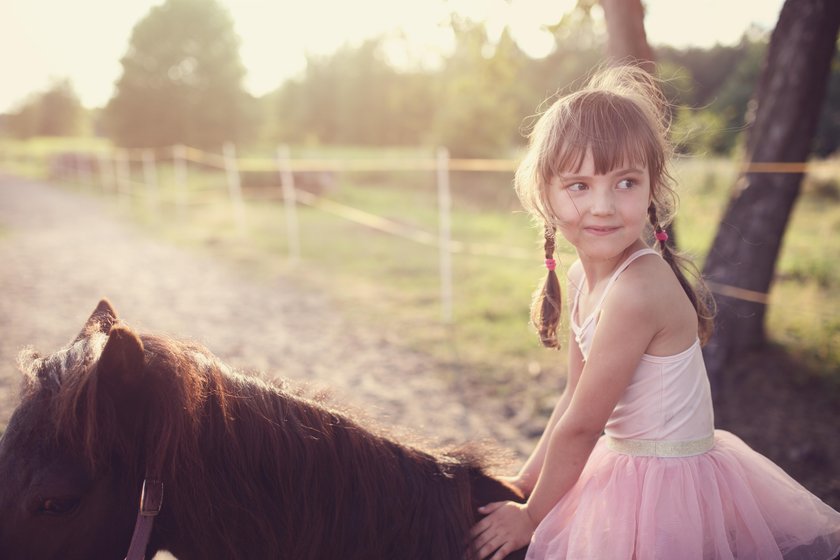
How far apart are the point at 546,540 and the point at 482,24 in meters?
3.41

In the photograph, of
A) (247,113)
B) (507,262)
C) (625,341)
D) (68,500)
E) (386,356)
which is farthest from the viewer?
(247,113)

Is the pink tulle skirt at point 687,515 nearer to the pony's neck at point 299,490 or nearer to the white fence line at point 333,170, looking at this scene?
the pony's neck at point 299,490

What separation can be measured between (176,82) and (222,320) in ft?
85.2

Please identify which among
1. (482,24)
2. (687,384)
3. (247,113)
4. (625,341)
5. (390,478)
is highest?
(247,113)

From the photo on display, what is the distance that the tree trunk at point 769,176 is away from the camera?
333 centimetres

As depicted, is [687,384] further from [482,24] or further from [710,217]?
[710,217]

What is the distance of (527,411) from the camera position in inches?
147

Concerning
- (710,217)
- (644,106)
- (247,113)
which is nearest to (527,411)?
(644,106)

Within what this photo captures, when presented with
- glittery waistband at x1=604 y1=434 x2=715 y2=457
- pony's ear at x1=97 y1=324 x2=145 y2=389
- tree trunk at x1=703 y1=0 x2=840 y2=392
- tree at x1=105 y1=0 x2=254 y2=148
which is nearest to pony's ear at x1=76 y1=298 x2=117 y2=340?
pony's ear at x1=97 y1=324 x2=145 y2=389

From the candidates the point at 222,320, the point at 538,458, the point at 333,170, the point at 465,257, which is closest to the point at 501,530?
the point at 538,458

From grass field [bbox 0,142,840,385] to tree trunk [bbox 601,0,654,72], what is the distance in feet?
2.28

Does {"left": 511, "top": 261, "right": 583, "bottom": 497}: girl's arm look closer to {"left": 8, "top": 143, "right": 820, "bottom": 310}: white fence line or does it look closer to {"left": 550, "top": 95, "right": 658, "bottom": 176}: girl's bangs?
{"left": 550, "top": 95, "right": 658, "bottom": 176}: girl's bangs

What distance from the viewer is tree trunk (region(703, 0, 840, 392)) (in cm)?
333

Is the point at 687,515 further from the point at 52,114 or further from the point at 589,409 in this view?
the point at 52,114
